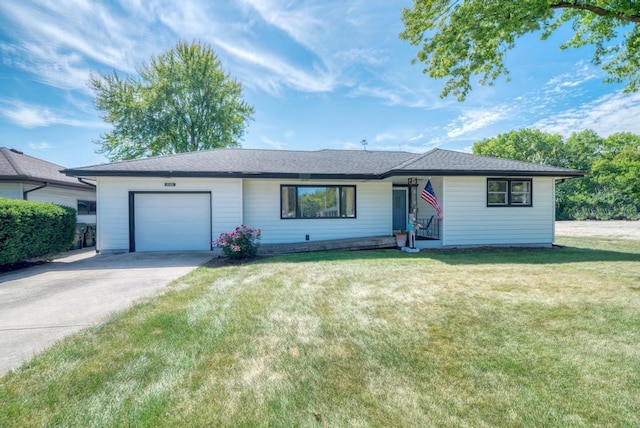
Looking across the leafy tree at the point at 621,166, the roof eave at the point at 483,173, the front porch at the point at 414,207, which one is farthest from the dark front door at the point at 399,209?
the leafy tree at the point at 621,166

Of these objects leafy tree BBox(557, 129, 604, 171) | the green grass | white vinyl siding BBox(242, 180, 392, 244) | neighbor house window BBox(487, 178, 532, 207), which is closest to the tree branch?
neighbor house window BBox(487, 178, 532, 207)

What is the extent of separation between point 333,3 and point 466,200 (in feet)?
26.6

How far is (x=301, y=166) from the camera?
1041 cm

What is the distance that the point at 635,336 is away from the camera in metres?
2.99

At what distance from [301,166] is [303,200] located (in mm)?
1315

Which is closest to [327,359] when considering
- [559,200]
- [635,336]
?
[635,336]

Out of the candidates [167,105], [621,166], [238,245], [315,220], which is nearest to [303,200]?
[315,220]

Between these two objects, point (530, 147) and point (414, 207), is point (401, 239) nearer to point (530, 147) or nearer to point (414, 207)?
point (414, 207)

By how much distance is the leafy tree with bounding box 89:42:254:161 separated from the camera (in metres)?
21.5

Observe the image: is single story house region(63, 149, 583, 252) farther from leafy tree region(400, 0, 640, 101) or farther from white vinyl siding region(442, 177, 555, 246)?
leafy tree region(400, 0, 640, 101)

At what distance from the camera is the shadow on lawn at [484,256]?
7.35 meters

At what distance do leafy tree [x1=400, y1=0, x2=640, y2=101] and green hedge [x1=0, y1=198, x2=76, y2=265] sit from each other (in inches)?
430

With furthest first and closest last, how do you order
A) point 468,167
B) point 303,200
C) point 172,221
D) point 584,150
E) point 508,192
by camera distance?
point 584,150 < point 303,200 < point 508,192 < point 172,221 < point 468,167

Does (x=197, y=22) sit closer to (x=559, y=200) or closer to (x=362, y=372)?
(x=362, y=372)
